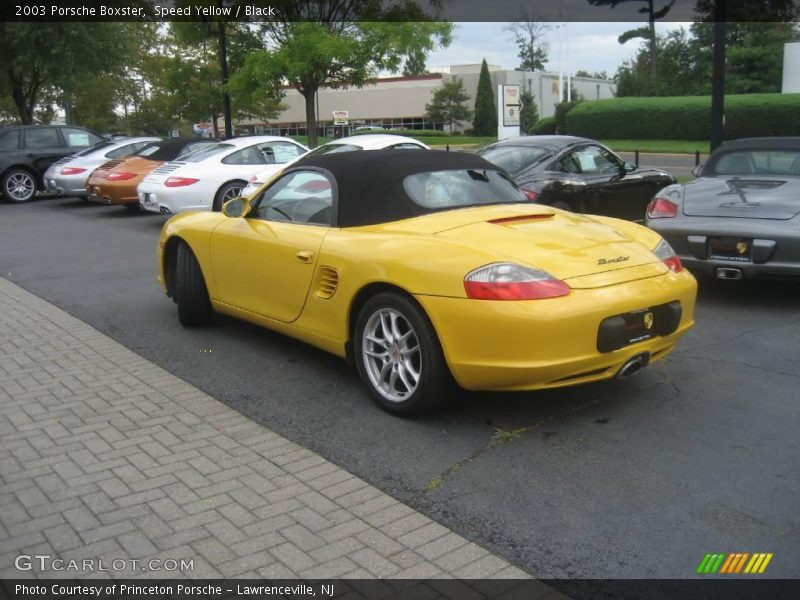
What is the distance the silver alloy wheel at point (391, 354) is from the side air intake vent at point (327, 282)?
1.26ft

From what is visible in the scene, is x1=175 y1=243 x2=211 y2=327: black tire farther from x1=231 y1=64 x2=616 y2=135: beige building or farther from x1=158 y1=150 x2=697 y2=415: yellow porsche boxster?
x1=231 y1=64 x2=616 y2=135: beige building

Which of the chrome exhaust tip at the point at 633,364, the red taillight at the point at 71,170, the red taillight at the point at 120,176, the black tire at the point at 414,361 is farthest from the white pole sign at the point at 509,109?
the chrome exhaust tip at the point at 633,364

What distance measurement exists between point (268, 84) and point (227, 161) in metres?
10.1

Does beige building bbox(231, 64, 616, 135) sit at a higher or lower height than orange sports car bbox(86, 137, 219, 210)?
higher

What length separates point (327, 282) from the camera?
5.05 m

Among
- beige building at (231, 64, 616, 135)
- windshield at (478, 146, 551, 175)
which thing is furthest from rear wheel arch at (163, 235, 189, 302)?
beige building at (231, 64, 616, 135)

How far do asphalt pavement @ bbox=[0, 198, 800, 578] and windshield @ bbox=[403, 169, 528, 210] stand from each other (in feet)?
4.15

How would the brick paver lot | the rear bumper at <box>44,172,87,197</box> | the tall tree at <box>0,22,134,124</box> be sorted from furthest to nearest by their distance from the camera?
1. the tall tree at <box>0,22,134,124</box>
2. the rear bumper at <box>44,172,87,197</box>
3. the brick paver lot

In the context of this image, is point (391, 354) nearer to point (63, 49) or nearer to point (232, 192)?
point (232, 192)

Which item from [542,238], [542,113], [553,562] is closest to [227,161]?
[542,238]

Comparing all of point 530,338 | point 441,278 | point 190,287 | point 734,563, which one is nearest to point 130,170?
point 190,287

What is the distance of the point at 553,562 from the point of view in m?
3.13

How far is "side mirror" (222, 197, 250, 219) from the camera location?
19.7 ft

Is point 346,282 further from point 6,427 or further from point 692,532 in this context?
point 692,532
